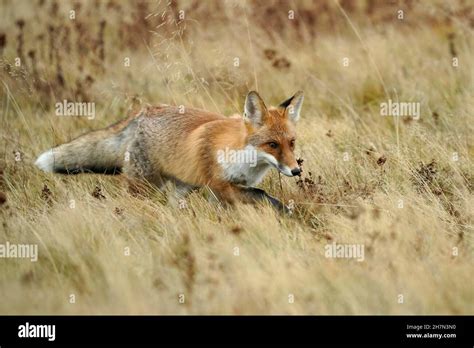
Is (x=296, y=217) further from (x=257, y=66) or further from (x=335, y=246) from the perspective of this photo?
(x=257, y=66)

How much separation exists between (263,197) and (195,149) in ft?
3.24

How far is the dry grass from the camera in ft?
18.0

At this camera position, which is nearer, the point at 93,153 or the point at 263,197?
the point at 263,197

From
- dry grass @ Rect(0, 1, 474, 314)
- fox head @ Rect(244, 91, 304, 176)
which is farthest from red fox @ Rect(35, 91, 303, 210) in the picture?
dry grass @ Rect(0, 1, 474, 314)

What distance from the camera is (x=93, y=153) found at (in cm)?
789

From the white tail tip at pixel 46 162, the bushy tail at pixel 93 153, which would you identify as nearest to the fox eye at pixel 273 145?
the bushy tail at pixel 93 153

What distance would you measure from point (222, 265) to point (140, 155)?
249 cm

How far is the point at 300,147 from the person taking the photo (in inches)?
333

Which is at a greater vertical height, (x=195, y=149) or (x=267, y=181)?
(x=195, y=149)

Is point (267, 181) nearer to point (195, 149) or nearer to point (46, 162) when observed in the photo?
point (195, 149)

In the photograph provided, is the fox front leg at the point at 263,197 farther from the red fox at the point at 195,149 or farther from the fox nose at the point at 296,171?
the fox nose at the point at 296,171

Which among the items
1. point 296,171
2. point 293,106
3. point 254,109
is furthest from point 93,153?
point 296,171

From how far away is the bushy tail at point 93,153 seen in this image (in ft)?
25.6

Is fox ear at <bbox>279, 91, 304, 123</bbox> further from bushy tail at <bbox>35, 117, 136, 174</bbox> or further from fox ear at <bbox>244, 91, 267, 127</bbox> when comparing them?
bushy tail at <bbox>35, 117, 136, 174</bbox>
